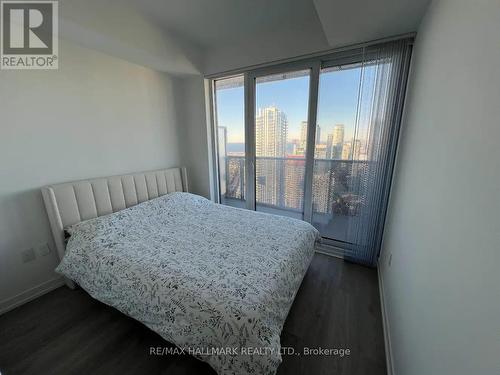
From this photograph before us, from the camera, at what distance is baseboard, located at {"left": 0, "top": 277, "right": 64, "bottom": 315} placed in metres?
1.71

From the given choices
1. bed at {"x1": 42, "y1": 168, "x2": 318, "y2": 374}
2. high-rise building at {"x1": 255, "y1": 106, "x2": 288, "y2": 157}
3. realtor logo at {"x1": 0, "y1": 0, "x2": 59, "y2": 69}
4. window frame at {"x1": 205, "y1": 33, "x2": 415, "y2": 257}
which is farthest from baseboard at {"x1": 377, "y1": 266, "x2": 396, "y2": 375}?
realtor logo at {"x1": 0, "y1": 0, "x2": 59, "y2": 69}

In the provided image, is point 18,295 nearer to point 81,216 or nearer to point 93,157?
point 81,216

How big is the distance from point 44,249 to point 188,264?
1.63m

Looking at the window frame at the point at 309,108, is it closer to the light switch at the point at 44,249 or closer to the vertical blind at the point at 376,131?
the vertical blind at the point at 376,131

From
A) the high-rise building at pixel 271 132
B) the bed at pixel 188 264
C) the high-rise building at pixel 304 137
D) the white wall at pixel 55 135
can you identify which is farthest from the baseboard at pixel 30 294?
the high-rise building at pixel 304 137

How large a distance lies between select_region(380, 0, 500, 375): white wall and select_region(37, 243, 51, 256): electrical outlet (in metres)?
2.93

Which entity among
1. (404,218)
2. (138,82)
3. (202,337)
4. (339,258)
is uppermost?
(138,82)

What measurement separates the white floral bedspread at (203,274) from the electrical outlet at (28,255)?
1.28ft

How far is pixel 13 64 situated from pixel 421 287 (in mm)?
3275

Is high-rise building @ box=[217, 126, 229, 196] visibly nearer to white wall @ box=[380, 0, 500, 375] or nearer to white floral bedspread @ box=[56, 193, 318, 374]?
white floral bedspread @ box=[56, 193, 318, 374]

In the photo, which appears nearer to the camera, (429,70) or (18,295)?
(429,70)

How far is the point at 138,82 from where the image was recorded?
2.48m


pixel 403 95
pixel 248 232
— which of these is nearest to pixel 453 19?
pixel 403 95

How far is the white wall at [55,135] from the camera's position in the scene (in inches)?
65.7
